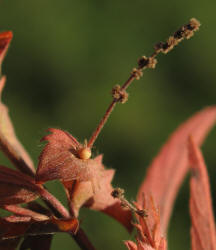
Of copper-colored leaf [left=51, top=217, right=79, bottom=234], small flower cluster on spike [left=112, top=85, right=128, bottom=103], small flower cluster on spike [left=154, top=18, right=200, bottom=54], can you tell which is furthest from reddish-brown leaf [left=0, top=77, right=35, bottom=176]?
small flower cluster on spike [left=154, top=18, right=200, bottom=54]

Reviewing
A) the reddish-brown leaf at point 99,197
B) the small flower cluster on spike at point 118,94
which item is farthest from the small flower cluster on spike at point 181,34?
the reddish-brown leaf at point 99,197

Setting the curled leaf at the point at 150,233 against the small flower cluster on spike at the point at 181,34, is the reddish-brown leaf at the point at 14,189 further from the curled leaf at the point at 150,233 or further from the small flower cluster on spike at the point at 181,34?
the small flower cluster on spike at the point at 181,34

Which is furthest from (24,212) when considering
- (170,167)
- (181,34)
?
(170,167)

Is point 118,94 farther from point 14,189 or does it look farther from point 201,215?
point 201,215

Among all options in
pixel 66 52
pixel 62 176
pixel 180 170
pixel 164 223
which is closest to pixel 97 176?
pixel 62 176

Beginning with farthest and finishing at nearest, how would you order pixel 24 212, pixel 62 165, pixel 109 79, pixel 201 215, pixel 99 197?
pixel 109 79, pixel 201 215, pixel 99 197, pixel 24 212, pixel 62 165

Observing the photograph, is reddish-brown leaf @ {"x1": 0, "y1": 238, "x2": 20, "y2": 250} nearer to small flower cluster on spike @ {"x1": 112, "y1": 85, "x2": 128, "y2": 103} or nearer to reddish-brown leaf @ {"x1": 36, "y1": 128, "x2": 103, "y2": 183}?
reddish-brown leaf @ {"x1": 36, "y1": 128, "x2": 103, "y2": 183}
